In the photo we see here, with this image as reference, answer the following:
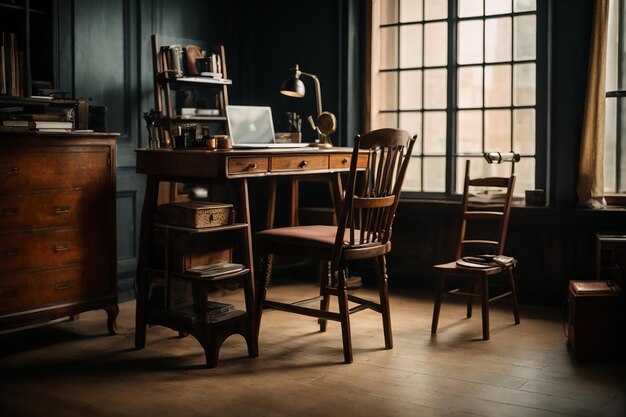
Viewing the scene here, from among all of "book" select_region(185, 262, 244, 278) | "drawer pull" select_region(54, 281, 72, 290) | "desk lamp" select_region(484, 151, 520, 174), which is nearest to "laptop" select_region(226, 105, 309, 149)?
"book" select_region(185, 262, 244, 278)

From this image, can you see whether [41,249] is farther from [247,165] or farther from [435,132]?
[435,132]

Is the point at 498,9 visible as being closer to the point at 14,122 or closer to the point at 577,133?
the point at 577,133

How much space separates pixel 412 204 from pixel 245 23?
2072 millimetres

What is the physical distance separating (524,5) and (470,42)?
463 millimetres

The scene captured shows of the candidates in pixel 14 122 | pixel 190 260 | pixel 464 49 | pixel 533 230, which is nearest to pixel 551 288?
pixel 533 230

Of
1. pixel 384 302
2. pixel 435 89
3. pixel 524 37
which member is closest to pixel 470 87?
pixel 435 89

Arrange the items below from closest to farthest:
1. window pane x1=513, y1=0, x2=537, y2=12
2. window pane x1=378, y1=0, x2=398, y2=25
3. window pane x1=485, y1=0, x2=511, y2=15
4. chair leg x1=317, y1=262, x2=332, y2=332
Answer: chair leg x1=317, y1=262, x2=332, y2=332
window pane x1=513, y1=0, x2=537, y2=12
window pane x1=485, y1=0, x2=511, y2=15
window pane x1=378, y1=0, x2=398, y2=25

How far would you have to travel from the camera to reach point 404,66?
239 inches

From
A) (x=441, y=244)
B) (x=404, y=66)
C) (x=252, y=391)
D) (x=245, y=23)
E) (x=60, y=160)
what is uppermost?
(x=245, y=23)

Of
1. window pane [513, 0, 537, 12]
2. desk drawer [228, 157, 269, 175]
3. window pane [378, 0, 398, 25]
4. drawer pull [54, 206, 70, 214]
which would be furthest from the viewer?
window pane [378, 0, 398, 25]

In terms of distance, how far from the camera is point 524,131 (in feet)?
18.2

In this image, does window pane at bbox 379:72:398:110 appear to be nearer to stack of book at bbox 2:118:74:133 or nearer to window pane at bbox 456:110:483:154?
window pane at bbox 456:110:483:154

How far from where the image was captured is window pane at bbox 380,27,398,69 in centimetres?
610

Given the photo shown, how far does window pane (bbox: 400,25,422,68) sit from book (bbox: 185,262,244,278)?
2657mm
